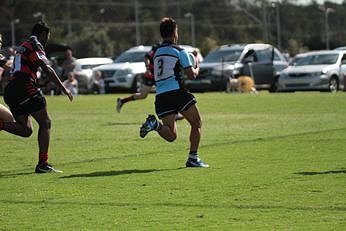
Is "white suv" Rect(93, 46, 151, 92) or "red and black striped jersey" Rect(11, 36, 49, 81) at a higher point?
"red and black striped jersey" Rect(11, 36, 49, 81)

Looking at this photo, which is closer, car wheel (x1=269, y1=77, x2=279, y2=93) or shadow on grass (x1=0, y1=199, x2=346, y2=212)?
shadow on grass (x1=0, y1=199, x2=346, y2=212)

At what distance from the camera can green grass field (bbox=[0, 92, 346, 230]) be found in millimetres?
9516

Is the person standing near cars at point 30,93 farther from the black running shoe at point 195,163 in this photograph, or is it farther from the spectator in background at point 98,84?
the spectator in background at point 98,84

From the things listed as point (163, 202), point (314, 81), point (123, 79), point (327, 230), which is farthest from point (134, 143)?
point (123, 79)

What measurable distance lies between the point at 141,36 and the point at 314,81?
2544 inches

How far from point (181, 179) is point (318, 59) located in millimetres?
28676

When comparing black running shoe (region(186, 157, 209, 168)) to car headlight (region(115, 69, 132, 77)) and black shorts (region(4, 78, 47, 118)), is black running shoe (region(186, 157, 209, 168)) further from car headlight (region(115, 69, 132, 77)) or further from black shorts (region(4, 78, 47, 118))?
car headlight (region(115, 69, 132, 77))

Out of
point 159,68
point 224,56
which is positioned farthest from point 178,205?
point 224,56

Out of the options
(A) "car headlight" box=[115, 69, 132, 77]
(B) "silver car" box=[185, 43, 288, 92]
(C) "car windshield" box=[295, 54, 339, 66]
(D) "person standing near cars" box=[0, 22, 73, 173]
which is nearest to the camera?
(D) "person standing near cars" box=[0, 22, 73, 173]

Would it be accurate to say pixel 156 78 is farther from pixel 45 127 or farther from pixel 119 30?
pixel 119 30

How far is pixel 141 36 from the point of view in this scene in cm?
10238

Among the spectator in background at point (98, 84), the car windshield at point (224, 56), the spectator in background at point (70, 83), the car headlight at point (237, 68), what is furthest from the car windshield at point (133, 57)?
the car headlight at point (237, 68)

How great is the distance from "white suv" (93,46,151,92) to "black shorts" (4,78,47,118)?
28.4m

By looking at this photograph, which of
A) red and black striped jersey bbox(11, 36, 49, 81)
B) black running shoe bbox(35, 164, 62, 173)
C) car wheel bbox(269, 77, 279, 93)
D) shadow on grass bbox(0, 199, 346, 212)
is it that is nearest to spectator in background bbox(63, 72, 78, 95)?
car wheel bbox(269, 77, 279, 93)
